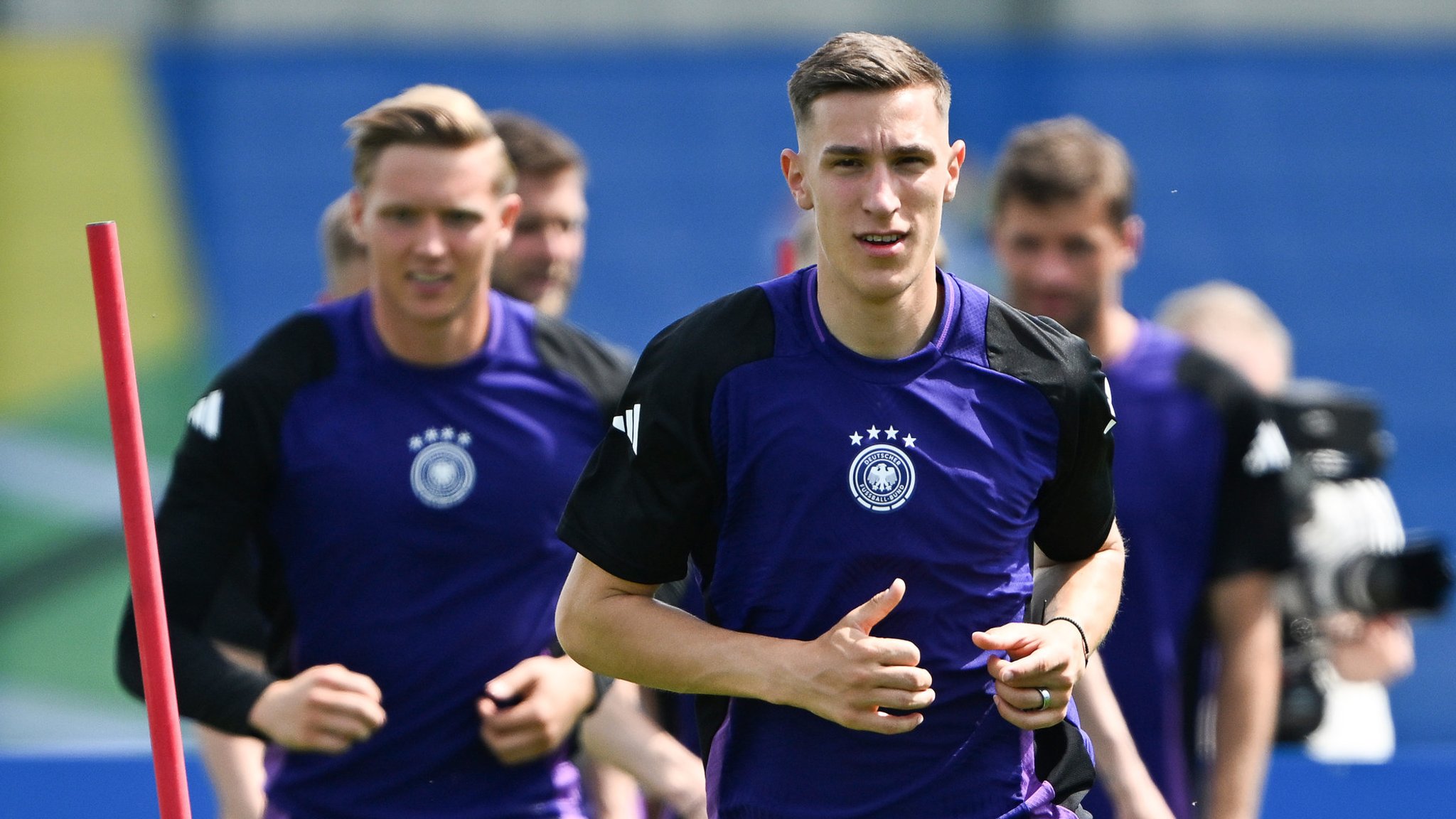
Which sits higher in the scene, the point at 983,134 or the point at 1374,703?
the point at 983,134

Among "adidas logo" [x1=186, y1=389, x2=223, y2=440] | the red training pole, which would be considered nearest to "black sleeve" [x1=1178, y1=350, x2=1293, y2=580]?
"adidas logo" [x1=186, y1=389, x2=223, y2=440]

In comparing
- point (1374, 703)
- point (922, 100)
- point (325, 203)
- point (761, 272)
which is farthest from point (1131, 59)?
point (922, 100)

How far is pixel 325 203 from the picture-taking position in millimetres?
9820

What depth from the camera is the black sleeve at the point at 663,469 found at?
8.65 ft

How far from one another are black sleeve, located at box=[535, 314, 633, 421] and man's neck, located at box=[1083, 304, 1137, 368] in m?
1.05

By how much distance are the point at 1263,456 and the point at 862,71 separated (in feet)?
6.39

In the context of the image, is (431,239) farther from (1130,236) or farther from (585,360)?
(1130,236)

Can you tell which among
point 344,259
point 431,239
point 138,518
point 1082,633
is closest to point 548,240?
point 344,259

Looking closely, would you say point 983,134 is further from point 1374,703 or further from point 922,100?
point 922,100

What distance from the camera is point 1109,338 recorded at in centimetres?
419

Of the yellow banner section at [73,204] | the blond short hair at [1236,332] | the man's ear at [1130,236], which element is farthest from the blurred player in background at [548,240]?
the yellow banner section at [73,204]

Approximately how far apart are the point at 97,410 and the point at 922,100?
294 inches

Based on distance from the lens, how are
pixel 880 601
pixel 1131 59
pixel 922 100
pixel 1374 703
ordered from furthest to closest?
pixel 1131 59
pixel 1374 703
pixel 922 100
pixel 880 601

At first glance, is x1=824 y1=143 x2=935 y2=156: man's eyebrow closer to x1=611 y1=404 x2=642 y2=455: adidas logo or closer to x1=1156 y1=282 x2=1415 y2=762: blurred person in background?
x1=611 y1=404 x2=642 y2=455: adidas logo
